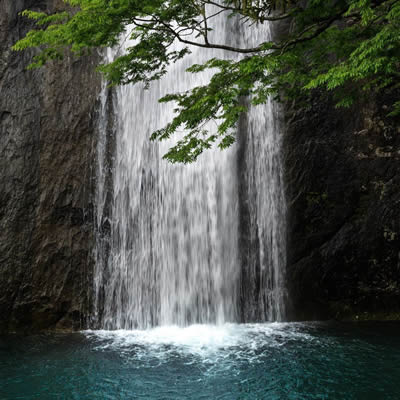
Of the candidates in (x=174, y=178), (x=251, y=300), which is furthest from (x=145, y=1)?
(x=251, y=300)

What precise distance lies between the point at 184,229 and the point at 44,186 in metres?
3.78

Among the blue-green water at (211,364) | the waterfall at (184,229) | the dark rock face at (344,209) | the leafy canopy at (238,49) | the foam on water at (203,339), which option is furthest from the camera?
the waterfall at (184,229)

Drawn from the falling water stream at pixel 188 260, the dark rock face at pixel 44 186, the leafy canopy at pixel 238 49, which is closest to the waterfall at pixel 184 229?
the falling water stream at pixel 188 260

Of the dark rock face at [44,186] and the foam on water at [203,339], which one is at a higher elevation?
the dark rock face at [44,186]

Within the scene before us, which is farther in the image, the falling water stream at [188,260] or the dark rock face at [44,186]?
the dark rock face at [44,186]

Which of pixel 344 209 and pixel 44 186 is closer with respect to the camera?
pixel 344 209

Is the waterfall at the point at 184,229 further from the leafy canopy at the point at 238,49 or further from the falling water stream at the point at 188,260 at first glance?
→ the leafy canopy at the point at 238,49

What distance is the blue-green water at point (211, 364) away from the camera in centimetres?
530

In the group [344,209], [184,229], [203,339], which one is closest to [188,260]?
[184,229]

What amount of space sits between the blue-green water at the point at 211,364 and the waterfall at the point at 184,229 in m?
0.90

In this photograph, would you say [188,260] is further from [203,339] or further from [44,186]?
[44,186]

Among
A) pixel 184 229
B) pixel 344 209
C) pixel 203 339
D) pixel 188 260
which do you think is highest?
pixel 344 209

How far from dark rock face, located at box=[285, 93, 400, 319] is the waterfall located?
513 millimetres

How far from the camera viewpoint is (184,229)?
9.84m
